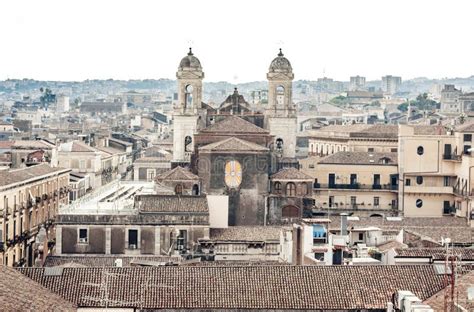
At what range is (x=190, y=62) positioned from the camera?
82125 millimetres

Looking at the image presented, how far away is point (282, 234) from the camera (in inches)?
2147

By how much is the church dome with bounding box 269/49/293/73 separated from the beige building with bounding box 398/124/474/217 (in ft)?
27.1

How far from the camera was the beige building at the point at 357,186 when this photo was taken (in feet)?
261

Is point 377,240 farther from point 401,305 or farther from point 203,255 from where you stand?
point 401,305

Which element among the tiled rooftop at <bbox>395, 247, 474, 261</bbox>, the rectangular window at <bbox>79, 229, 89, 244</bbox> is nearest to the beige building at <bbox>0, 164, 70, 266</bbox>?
the rectangular window at <bbox>79, 229, 89, 244</bbox>

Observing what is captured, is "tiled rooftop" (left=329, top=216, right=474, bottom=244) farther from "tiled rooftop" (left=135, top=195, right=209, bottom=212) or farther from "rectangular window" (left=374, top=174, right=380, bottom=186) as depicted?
"rectangular window" (left=374, top=174, right=380, bottom=186)

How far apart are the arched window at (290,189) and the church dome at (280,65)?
13.4 meters

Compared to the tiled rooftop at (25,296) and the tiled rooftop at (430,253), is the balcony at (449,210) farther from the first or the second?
the tiled rooftop at (25,296)

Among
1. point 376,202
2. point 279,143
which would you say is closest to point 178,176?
point 279,143

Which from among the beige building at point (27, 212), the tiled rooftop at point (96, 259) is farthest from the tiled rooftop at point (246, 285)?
the beige building at point (27, 212)

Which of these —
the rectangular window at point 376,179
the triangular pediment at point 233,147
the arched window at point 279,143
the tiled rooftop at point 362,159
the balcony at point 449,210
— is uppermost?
the arched window at point 279,143

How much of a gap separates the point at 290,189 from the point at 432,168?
1128 cm

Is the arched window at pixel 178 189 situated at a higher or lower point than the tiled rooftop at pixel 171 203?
higher

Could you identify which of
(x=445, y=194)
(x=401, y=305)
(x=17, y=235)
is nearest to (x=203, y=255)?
(x=17, y=235)
